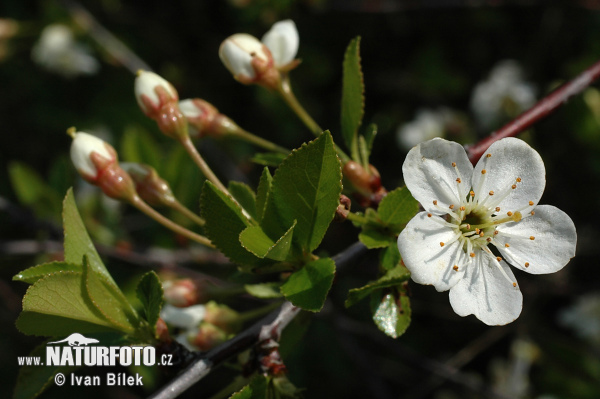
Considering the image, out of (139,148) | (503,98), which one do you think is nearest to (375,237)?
(139,148)

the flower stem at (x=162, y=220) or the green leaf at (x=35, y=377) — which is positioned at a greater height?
the flower stem at (x=162, y=220)

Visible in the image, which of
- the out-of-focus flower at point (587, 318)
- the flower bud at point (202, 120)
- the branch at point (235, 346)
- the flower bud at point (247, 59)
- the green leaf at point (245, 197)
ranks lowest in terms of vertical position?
the branch at point (235, 346)

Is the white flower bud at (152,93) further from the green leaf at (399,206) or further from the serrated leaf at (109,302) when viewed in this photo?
the green leaf at (399,206)

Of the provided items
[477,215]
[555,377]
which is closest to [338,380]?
[555,377]

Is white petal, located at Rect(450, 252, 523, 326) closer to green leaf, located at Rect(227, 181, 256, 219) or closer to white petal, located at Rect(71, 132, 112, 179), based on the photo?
green leaf, located at Rect(227, 181, 256, 219)

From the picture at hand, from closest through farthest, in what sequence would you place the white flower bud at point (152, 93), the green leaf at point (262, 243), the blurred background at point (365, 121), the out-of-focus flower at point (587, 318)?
1. the green leaf at point (262, 243)
2. the white flower bud at point (152, 93)
3. the blurred background at point (365, 121)
4. the out-of-focus flower at point (587, 318)

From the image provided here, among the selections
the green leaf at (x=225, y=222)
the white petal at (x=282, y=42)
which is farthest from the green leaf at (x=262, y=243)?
the white petal at (x=282, y=42)

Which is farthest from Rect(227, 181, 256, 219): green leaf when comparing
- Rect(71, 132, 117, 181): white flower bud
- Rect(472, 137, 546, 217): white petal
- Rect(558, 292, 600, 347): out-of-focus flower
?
Rect(558, 292, 600, 347): out-of-focus flower

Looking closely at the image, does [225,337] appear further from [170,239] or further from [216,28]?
[216,28]

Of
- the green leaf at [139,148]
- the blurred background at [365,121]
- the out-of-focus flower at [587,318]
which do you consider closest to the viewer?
the green leaf at [139,148]
